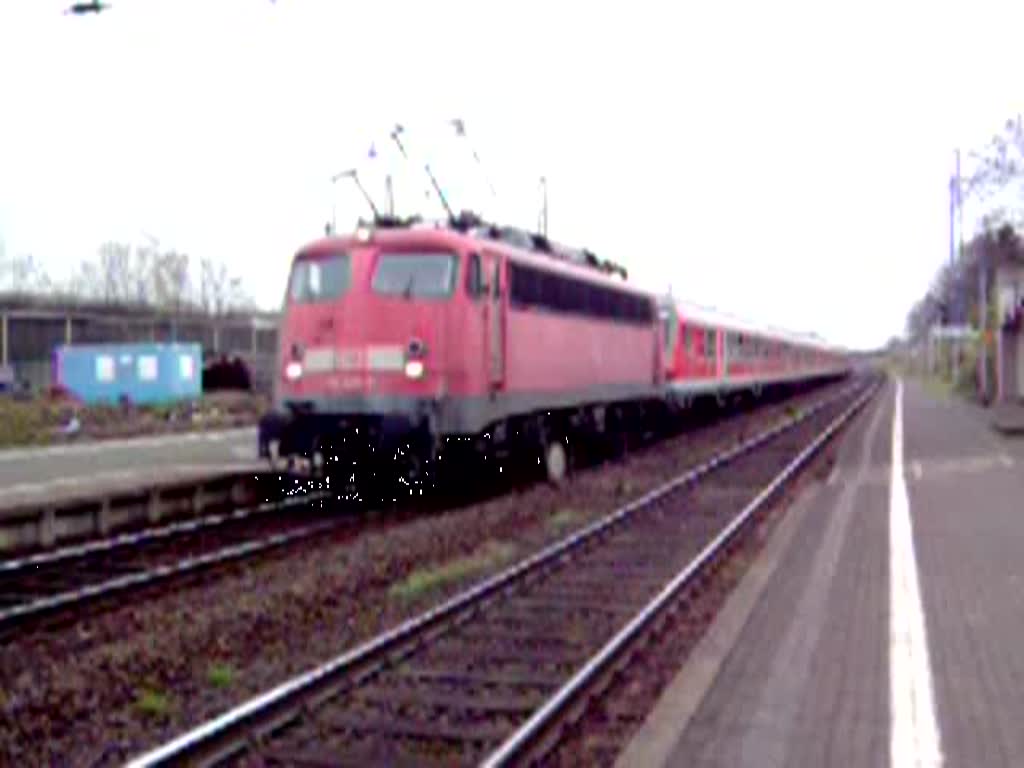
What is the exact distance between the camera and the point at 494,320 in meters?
16.2

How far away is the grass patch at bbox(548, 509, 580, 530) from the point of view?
1470 cm

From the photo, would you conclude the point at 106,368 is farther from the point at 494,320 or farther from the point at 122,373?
the point at 494,320

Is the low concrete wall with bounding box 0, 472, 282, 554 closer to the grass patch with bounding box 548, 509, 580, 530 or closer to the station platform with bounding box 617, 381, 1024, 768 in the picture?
the grass patch with bounding box 548, 509, 580, 530

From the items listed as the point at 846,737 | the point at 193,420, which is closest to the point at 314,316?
the point at 846,737

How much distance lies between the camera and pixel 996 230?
39.4 meters

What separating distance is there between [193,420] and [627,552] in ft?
71.2

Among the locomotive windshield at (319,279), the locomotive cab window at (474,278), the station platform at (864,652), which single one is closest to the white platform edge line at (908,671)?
the station platform at (864,652)

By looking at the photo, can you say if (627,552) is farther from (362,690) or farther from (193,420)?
(193,420)

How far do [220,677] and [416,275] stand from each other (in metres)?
8.56

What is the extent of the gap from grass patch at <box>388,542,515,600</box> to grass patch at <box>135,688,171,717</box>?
3129 mm

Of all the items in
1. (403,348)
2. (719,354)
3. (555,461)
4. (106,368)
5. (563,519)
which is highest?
(719,354)

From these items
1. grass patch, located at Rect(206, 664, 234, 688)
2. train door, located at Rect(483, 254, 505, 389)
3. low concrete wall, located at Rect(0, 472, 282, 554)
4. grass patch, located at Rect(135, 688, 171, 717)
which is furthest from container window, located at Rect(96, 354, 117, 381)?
grass patch, located at Rect(135, 688, 171, 717)

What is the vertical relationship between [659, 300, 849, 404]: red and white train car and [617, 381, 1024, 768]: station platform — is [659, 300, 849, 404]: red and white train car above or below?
above

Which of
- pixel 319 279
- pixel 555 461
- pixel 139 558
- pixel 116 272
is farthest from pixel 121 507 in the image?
pixel 116 272
